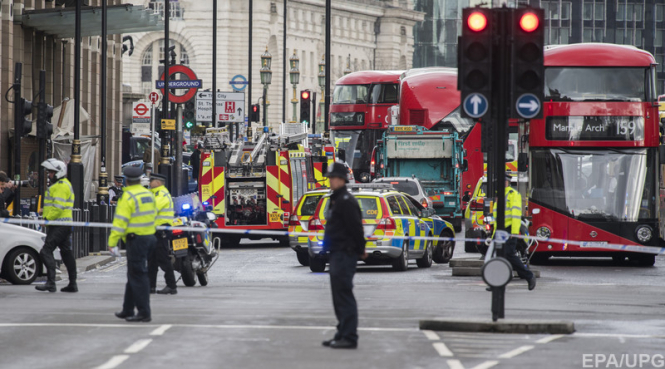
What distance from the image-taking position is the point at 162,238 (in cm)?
1934

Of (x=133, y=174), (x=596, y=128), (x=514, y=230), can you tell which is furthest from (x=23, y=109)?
(x=596, y=128)

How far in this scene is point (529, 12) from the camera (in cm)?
1459

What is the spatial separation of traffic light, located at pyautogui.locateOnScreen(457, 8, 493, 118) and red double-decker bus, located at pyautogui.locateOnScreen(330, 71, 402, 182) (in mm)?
38876

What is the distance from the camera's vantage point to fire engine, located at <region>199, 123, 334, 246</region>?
32.7 meters

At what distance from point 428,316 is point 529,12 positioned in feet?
11.8

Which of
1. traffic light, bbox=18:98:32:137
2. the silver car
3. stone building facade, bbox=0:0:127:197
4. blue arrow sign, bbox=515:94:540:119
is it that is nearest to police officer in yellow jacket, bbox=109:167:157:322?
blue arrow sign, bbox=515:94:540:119

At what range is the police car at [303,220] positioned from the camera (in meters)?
25.7

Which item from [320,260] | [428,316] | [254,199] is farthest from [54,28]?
[428,316]

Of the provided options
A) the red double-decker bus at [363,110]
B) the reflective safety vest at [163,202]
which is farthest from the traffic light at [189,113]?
the reflective safety vest at [163,202]

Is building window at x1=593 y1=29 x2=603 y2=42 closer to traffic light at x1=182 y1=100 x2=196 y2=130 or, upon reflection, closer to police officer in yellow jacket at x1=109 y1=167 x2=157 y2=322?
traffic light at x1=182 y1=100 x2=196 y2=130

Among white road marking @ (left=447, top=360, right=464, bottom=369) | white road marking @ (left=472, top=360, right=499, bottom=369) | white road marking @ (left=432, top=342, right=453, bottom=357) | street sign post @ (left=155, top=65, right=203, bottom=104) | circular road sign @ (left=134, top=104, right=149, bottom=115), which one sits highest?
street sign post @ (left=155, top=65, right=203, bottom=104)

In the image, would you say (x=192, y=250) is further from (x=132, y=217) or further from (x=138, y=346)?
(x=138, y=346)

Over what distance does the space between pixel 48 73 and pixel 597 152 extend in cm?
2099

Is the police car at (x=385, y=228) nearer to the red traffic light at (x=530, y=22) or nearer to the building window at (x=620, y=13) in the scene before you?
the red traffic light at (x=530, y=22)
